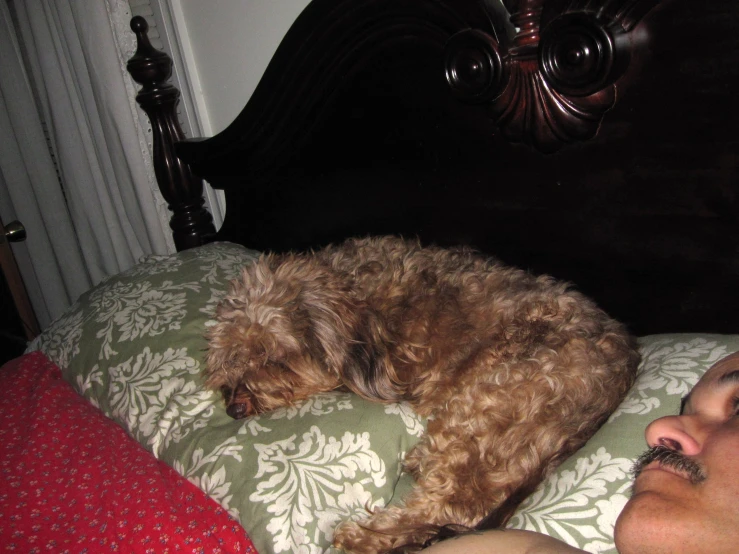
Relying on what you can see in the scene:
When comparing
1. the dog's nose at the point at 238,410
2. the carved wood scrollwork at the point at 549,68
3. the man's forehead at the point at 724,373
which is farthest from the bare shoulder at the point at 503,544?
the carved wood scrollwork at the point at 549,68

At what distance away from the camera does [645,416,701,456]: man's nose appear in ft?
2.99

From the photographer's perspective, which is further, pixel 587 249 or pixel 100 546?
pixel 587 249

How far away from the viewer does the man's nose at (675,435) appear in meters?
0.91

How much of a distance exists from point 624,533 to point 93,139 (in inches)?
171

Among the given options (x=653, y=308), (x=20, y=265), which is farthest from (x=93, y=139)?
(x=653, y=308)

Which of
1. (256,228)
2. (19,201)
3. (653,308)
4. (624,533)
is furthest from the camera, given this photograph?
(19,201)

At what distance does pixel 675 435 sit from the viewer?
94 centimetres

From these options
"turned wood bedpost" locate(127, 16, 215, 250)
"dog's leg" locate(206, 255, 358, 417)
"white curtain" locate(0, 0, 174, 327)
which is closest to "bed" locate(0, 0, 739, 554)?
"dog's leg" locate(206, 255, 358, 417)

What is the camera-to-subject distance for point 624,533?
0.90m

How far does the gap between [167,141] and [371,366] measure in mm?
1949

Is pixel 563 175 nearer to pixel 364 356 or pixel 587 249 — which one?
pixel 587 249

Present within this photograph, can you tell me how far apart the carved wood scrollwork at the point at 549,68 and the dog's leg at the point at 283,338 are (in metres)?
0.81

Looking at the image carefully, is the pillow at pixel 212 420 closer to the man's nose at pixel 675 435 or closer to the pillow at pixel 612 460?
the pillow at pixel 612 460

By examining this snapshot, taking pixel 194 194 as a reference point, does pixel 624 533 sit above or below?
below
